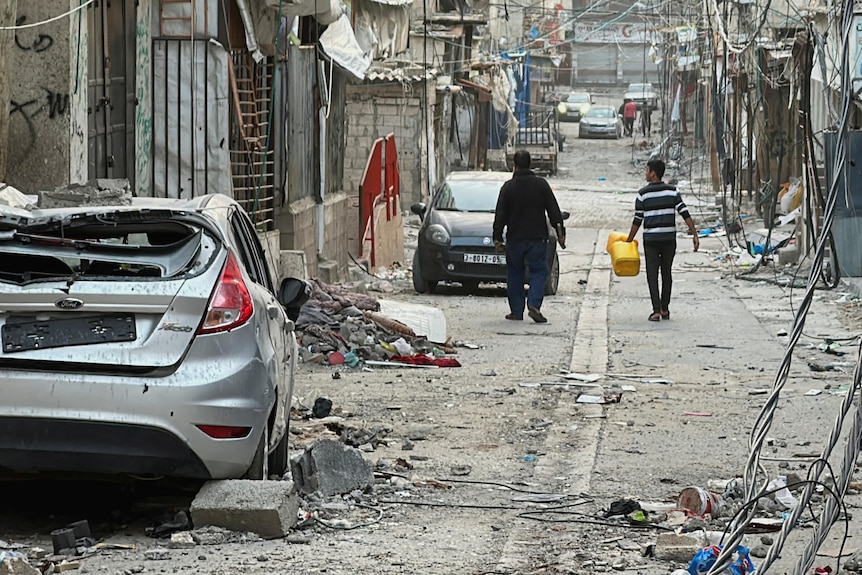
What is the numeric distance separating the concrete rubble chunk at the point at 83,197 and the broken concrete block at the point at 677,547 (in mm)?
2892

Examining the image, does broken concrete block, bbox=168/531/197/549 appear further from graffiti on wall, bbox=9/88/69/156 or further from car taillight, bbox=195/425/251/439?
graffiti on wall, bbox=9/88/69/156

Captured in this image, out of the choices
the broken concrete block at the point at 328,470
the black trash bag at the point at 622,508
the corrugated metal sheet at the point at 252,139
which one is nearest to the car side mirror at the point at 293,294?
the broken concrete block at the point at 328,470

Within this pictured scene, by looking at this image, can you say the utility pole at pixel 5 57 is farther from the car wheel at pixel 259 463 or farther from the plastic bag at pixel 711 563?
the plastic bag at pixel 711 563

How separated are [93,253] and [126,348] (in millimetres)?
448

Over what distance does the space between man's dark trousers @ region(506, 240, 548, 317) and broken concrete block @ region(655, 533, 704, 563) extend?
30.4 ft

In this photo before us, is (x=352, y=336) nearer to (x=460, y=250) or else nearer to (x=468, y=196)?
(x=460, y=250)

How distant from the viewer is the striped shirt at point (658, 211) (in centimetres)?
1524

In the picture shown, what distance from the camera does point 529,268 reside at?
1517 cm

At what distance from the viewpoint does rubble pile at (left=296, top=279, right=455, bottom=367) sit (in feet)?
→ 40.2

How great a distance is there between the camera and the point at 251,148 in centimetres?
1597

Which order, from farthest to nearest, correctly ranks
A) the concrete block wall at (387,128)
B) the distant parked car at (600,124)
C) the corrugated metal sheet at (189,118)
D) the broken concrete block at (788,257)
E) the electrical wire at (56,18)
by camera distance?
the distant parked car at (600,124) < the concrete block wall at (387,128) < the broken concrete block at (788,257) < the corrugated metal sheet at (189,118) < the electrical wire at (56,18)

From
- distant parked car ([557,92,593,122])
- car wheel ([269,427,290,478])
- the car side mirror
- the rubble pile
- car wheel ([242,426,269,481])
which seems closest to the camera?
car wheel ([242,426,269,481])

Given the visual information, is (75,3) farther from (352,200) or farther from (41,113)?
(352,200)

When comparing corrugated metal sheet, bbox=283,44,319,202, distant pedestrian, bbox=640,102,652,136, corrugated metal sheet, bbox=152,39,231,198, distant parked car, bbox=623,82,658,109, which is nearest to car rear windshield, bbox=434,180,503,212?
corrugated metal sheet, bbox=283,44,319,202
